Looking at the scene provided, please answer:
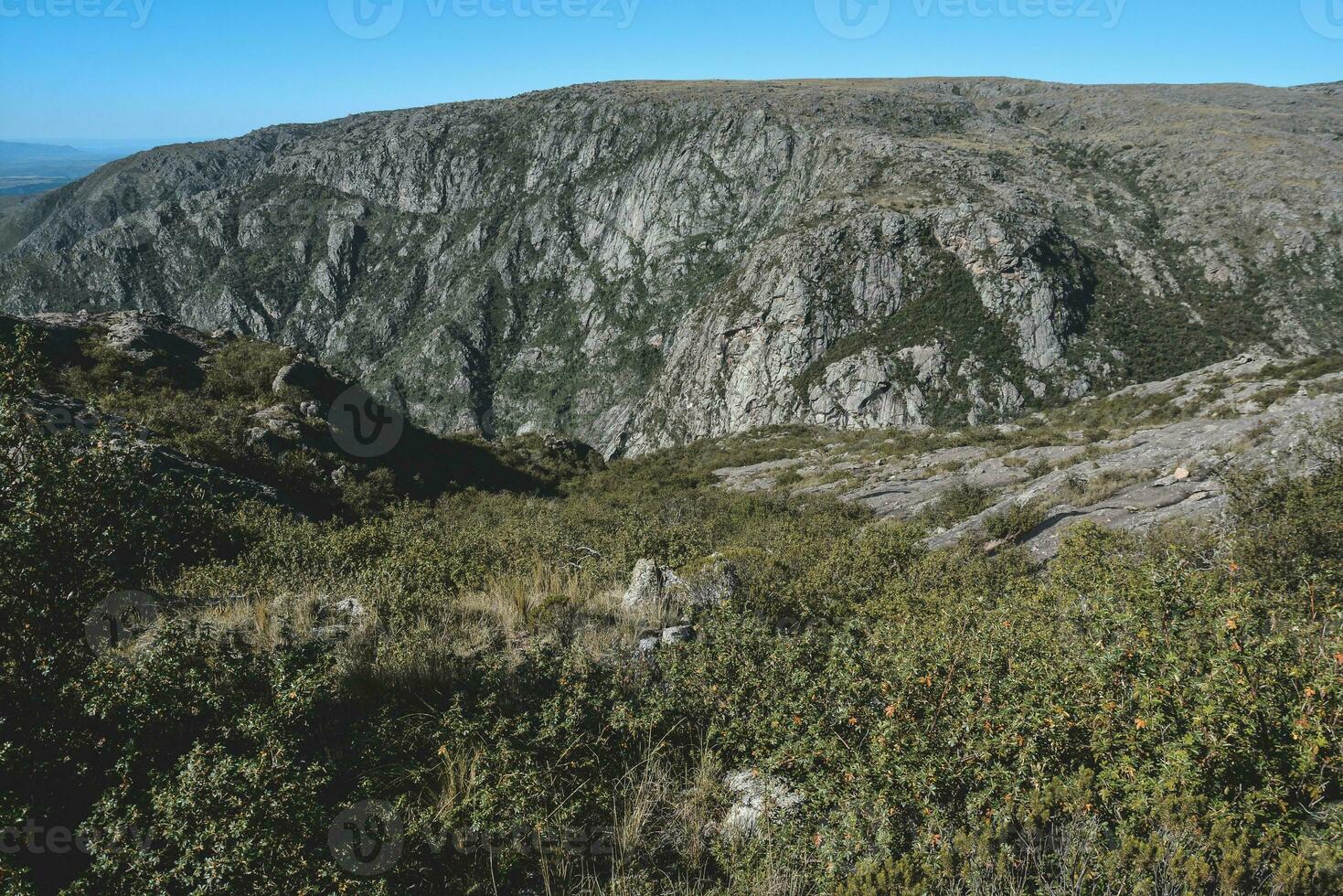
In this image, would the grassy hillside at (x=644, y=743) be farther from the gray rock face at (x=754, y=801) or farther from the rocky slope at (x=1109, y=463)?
the rocky slope at (x=1109, y=463)

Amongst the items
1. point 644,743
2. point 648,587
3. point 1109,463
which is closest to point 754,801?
point 644,743

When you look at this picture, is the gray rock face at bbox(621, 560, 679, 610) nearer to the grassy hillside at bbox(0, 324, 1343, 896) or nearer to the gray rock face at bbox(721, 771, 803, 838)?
the grassy hillside at bbox(0, 324, 1343, 896)

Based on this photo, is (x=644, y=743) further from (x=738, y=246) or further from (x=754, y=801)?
(x=738, y=246)

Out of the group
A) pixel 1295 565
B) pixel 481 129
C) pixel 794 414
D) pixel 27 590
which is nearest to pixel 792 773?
pixel 27 590

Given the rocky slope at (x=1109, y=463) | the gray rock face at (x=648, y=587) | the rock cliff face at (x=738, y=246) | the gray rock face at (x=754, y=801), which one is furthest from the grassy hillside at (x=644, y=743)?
the rock cliff face at (x=738, y=246)

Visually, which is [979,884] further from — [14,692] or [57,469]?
[57,469]

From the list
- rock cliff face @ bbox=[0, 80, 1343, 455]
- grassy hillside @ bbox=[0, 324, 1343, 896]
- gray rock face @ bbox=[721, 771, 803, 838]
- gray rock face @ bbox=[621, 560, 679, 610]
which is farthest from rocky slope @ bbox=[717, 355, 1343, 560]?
rock cliff face @ bbox=[0, 80, 1343, 455]
